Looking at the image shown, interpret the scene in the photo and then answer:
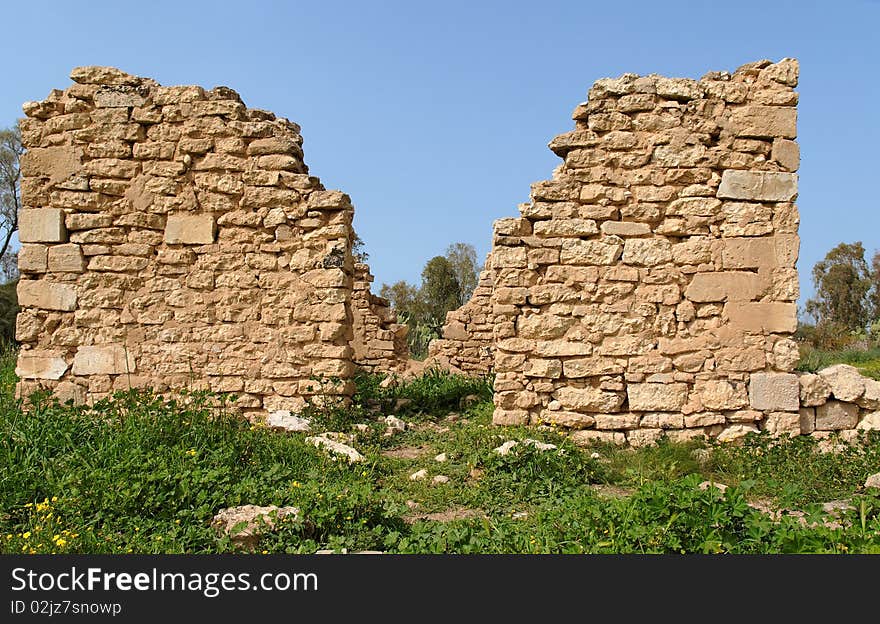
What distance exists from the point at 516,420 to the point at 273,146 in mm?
3653

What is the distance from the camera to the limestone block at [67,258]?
7.15 m

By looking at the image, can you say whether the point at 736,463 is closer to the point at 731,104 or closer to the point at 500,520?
the point at 500,520

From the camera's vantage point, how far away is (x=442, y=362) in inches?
500

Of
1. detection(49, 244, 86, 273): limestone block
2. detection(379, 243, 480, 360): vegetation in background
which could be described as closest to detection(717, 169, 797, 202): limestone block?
detection(49, 244, 86, 273): limestone block

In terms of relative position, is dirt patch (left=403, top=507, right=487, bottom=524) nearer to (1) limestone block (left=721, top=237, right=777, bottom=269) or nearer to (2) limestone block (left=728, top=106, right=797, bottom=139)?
(1) limestone block (left=721, top=237, right=777, bottom=269)

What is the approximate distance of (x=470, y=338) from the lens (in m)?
12.8

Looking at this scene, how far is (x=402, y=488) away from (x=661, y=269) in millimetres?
3250

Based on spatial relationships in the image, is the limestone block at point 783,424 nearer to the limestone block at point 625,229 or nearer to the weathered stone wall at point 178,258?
the limestone block at point 625,229

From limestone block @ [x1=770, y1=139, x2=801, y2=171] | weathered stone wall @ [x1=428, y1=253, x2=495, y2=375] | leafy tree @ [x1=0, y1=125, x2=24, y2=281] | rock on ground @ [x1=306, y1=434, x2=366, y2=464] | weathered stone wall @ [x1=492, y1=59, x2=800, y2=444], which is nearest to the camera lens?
rock on ground @ [x1=306, y1=434, x2=366, y2=464]

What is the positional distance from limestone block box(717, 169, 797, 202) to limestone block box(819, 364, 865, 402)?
5.75 ft

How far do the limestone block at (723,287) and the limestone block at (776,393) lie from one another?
2.62 feet

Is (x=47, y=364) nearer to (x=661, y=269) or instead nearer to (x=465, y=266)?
(x=661, y=269)

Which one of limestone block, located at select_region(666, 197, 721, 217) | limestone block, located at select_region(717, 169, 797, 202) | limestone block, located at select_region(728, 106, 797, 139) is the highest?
limestone block, located at select_region(728, 106, 797, 139)

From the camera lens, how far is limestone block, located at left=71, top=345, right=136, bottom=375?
23.4ft
